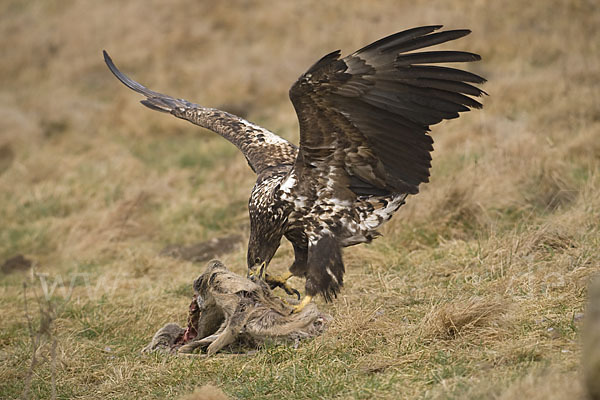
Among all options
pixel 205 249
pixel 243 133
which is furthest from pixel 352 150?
pixel 205 249

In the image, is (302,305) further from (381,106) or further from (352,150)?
(381,106)

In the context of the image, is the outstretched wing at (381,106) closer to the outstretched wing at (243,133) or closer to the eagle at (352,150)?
the eagle at (352,150)

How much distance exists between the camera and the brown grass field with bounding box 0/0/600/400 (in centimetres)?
387

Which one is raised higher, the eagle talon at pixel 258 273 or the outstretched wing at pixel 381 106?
the outstretched wing at pixel 381 106

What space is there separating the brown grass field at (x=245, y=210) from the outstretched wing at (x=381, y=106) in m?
0.90

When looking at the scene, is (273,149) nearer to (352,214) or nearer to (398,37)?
(352,214)

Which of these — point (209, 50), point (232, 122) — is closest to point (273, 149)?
point (232, 122)

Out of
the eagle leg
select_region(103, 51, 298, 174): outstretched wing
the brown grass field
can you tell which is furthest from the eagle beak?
select_region(103, 51, 298, 174): outstretched wing

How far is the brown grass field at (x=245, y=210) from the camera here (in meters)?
3.87

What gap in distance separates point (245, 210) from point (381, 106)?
3580 mm

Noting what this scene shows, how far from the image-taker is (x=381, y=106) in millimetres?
4285

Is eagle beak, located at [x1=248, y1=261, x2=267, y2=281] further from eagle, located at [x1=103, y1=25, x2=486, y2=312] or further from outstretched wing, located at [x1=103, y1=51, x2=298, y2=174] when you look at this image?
outstretched wing, located at [x1=103, y1=51, x2=298, y2=174]

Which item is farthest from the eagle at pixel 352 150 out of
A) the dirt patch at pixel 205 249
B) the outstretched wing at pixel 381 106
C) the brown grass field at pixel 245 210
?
the dirt patch at pixel 205 249

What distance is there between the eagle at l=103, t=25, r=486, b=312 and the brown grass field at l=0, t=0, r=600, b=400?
1.63 feet
